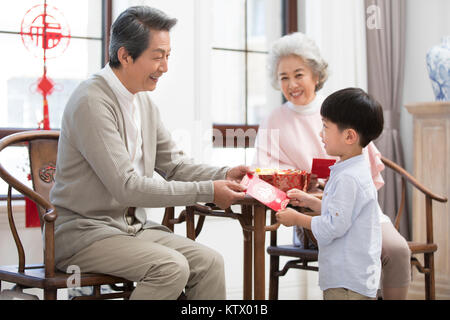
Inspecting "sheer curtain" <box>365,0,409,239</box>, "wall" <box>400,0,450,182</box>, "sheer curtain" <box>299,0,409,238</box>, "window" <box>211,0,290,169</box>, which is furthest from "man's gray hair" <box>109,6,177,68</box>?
"wall" <box>400,0,450,182</box>

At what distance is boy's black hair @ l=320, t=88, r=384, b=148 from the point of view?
2.04 meters

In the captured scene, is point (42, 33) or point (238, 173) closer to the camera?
point (238, 173)

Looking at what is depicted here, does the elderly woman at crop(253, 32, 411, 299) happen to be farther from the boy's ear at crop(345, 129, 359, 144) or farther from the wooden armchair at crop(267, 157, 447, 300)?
the boy's ear at crop(345, 129, 359, 144)

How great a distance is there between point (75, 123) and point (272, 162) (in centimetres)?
114

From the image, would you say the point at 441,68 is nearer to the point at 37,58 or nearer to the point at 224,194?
the point at 224,194

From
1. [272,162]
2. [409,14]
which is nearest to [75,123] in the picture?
[272,162]

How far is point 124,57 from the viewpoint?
2248mm

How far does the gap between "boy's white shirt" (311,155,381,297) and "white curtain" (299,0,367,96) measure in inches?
77.6

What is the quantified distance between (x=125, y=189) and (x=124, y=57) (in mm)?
513

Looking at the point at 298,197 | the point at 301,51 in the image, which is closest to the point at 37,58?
the point at 301,51

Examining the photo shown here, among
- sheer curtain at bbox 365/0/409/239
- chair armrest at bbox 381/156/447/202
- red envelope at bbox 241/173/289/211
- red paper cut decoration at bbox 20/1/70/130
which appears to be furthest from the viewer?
sheer curtain at bbox 365/0/409/239

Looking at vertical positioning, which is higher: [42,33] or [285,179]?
[42,33]

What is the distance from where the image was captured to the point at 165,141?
2562 millimetres
